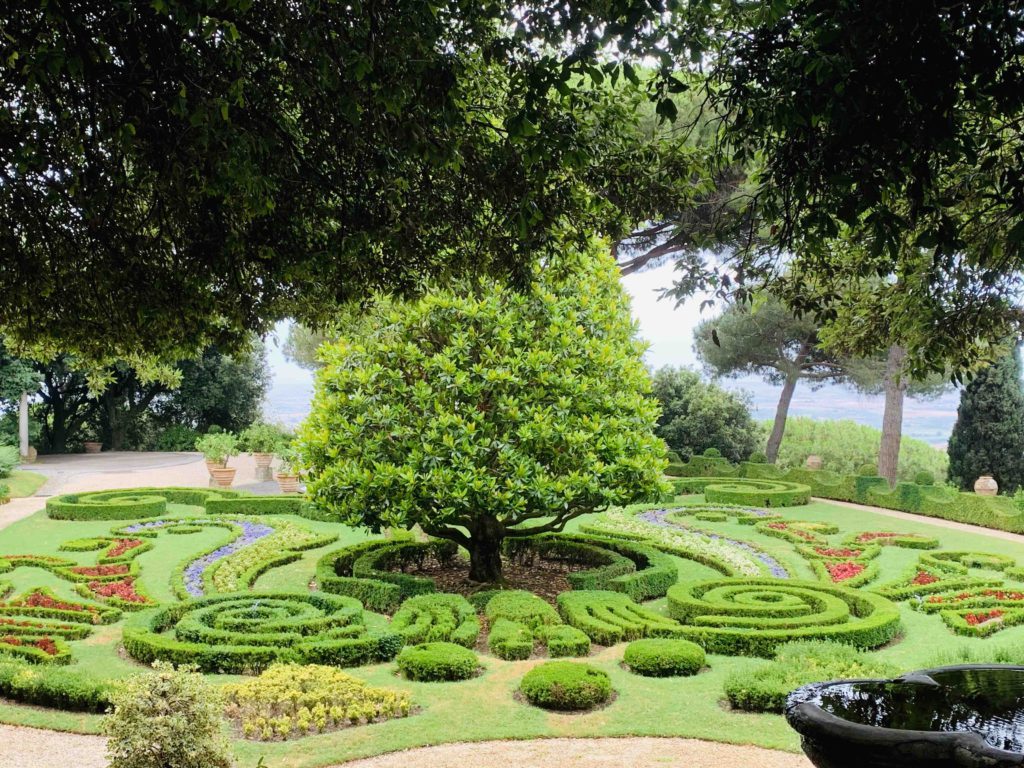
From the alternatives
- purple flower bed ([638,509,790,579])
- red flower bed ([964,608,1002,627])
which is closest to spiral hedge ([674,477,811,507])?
purple flower bed ([638,509,790,579])

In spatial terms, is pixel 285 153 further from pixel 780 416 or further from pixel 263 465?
pixel 780 416

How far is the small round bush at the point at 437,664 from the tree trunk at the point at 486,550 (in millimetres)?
3461

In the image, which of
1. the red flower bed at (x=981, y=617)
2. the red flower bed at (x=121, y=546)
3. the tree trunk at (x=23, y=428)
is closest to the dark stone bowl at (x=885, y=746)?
the red flower bed at (x=981, y=617)

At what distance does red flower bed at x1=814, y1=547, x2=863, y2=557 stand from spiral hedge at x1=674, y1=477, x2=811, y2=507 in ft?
15.8

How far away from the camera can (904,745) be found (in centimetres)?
421

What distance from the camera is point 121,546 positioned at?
14141mm

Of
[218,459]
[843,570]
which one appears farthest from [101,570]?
[843,570]

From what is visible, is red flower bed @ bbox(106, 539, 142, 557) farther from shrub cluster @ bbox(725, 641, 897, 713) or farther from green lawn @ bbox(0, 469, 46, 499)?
shrub cluster @ bbox(725, 641, 897, 713)

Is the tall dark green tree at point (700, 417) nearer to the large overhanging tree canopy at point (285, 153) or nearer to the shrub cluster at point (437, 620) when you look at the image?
the shrub cluster at point (437, 620)

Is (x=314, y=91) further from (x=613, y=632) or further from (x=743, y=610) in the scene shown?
(x=743, y=610)

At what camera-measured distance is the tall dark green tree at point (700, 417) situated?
27.0 meters

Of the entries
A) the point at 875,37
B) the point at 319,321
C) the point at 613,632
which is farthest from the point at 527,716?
the point at 875,37

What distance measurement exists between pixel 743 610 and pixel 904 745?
20.5 ft

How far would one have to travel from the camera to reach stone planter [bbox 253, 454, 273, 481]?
2417 cm
